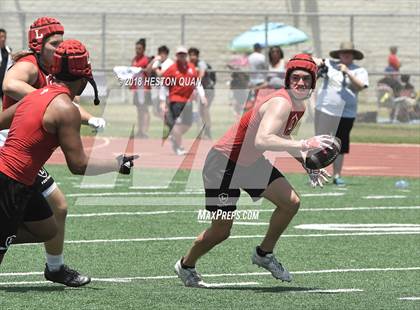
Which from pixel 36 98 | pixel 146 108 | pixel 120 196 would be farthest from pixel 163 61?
pixel 36 98

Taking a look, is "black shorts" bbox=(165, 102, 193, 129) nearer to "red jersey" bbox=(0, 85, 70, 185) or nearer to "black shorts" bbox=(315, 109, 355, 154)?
"black shorts" bbox=(315, 109, 355, 154)

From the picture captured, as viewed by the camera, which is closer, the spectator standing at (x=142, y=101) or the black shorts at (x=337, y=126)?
the black shorts at (x=337, y=126)

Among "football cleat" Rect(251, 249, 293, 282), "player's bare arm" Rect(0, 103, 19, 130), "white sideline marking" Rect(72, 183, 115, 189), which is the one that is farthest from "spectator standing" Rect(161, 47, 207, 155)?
"player's bare arm" Rect(0, 103, 19, 130)

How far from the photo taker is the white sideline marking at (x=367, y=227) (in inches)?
518

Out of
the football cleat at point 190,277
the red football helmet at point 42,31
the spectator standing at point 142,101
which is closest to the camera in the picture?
the red football helmet at point 42,31

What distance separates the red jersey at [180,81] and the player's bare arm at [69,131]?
50.6ft

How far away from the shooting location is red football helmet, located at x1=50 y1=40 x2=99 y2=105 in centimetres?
765

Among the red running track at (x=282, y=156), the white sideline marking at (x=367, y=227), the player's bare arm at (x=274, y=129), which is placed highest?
the player's bare arm at (x=274, y=129)

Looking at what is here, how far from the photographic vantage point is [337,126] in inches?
697

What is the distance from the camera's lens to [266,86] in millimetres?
25078

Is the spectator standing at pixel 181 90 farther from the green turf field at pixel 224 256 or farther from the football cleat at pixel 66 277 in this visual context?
the football cleat at pixel 66 277

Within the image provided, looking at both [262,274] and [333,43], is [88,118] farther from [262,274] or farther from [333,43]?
[333,43]

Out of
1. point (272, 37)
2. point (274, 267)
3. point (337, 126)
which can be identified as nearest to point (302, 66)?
point (274, 267)

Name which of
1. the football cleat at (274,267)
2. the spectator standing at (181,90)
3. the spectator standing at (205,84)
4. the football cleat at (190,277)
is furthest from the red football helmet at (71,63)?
the spectator standing at (205,84)
